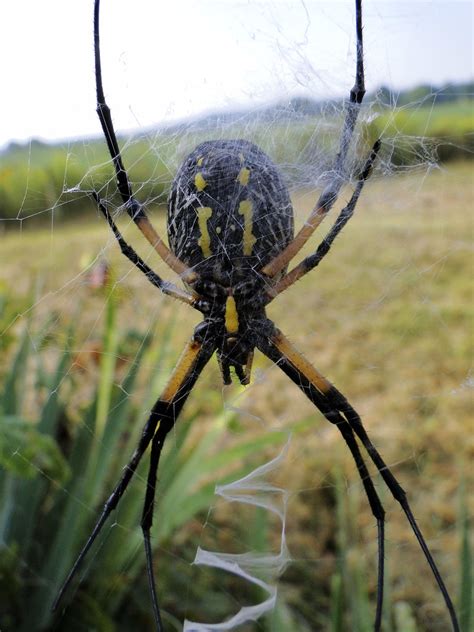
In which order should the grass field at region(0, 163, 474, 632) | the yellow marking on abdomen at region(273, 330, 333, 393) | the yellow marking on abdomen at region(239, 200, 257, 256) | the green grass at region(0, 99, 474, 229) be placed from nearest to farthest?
the yellow marking on abdomen at region(239, 200, 257, 256)
the green grass at region(0, 99, 474, 229)
the yellow marking on abdomen at region(273, 330, 333, 393)
the grass field at region(0, 163, 474, 632)

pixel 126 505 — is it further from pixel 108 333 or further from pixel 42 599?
pixel 108 333

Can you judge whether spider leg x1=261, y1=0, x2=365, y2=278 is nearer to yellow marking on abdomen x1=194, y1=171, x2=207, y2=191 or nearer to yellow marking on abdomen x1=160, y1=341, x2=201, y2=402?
yellow marking on abdomen x1=194, y1=171, x2=207, y2=191

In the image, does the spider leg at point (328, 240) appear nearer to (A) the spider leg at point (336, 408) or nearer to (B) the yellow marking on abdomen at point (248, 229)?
(B) the yellow marking on abdomen at point (248, 229)

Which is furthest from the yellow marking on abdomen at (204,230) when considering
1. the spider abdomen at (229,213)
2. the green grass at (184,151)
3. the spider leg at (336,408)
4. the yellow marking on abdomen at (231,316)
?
the spider leg at (336,408)

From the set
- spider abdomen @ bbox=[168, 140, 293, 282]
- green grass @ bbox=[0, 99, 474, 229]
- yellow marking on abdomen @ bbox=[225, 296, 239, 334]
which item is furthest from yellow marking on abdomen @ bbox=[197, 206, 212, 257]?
green grass @ bbox=[0, 99, 474, 229]

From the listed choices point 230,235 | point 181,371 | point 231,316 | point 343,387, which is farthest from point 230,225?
point 343,387

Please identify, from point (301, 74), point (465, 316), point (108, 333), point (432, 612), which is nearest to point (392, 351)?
point (465, 316)

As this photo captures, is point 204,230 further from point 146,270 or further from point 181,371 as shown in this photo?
point 181,371
